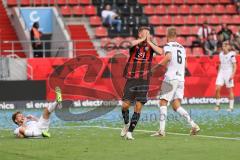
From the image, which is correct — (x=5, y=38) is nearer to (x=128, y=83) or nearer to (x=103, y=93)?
(x=103, y=93)

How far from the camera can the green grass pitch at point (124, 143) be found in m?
12.8

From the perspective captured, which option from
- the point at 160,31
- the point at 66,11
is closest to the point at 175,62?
the point at 66,11

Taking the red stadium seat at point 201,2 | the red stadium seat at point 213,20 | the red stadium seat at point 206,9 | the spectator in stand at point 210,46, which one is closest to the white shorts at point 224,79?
the spectator in stand at point 210,46

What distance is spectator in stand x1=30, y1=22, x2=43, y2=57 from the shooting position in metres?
30.9

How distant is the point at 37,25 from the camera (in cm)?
3138

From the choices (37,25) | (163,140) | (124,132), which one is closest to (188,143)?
(163,140)

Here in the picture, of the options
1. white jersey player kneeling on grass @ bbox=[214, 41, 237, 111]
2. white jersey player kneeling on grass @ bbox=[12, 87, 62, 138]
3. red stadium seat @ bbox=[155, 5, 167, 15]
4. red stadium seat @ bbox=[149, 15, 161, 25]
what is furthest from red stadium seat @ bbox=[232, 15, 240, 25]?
white jersey player kneeling on grass @ bbox=[12, 87, 62, 138]

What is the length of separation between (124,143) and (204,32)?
64.4ft

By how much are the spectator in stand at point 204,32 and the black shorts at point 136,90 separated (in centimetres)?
1766

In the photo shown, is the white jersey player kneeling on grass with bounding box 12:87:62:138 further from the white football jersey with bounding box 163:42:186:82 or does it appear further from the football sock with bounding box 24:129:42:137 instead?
the white football jersey with bounding box 163:42:186:82

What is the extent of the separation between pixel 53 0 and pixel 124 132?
19465 millimetres

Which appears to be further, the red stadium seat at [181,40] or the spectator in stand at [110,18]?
the red stadium seat at [181,40]

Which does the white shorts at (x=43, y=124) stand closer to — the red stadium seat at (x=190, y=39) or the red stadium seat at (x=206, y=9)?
the red stadium seat at (x=190, y=39)

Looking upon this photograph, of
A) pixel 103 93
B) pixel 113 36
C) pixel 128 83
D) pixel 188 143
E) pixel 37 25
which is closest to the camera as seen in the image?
pixel 188 143
